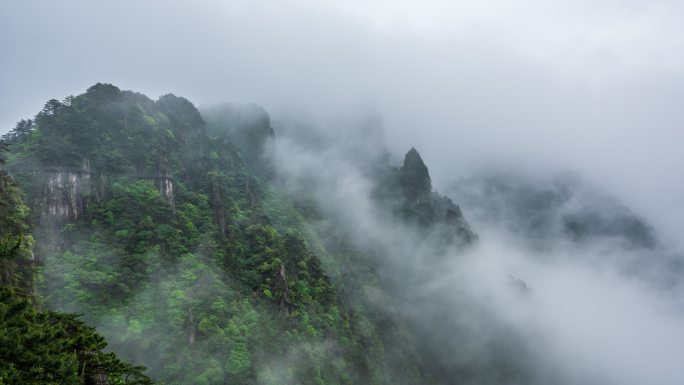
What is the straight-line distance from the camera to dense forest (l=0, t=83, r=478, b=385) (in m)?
38.7

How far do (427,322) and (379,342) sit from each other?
1862 inches

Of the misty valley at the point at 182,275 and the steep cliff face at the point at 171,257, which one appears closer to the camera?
the misty valley at the point at 182,275

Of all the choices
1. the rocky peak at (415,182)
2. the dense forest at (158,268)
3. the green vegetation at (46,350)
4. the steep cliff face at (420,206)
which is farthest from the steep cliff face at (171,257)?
the rocky peak at (415,182)

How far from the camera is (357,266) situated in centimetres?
14088

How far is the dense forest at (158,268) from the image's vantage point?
127 ft

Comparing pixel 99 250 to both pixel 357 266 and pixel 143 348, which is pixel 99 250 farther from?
pixel 357 266

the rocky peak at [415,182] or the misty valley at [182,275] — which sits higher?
the rocky peak at [415,182]

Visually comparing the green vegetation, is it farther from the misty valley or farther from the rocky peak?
the rocky peak

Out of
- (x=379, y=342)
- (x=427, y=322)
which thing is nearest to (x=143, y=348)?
(x=379, y=342)

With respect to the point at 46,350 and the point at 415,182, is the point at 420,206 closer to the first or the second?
the point at 415,182

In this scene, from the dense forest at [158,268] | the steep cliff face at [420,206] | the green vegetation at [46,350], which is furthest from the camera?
the steep cliff face at [420,206]

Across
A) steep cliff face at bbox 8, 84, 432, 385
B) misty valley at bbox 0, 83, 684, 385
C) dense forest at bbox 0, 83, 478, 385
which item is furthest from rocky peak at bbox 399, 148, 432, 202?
steep cliff face at bbox 8, 84, 432, 385

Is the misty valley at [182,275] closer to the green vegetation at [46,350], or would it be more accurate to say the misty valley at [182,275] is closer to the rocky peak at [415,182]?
the green vegetation at [46,350]

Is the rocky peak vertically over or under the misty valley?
over
